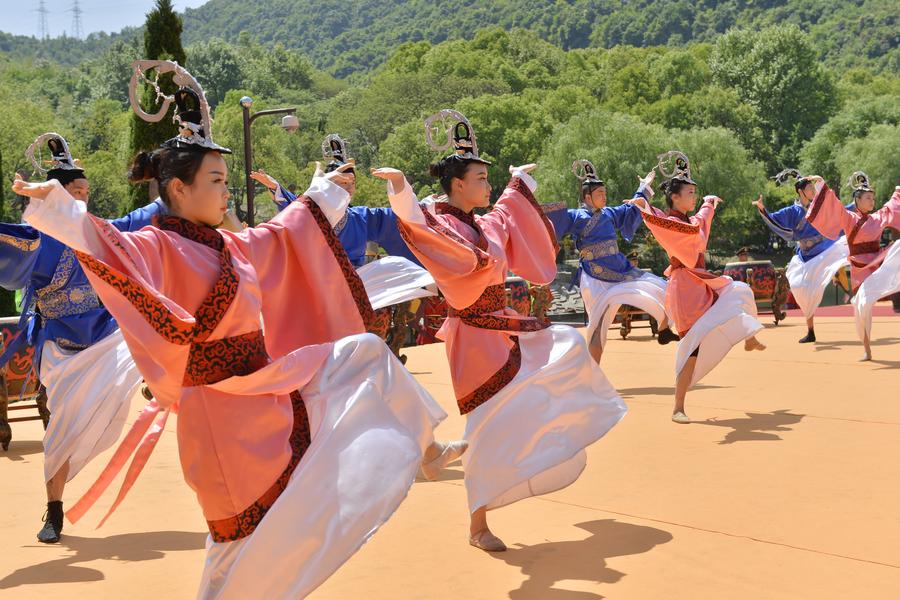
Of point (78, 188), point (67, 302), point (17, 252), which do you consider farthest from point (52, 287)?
point (78, 188)

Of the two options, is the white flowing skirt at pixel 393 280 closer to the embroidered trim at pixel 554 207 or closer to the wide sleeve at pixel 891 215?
the embroidered trim at pixel 554 207

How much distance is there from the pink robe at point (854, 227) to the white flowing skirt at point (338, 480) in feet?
32.7

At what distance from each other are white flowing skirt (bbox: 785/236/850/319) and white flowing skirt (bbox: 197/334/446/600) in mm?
10865

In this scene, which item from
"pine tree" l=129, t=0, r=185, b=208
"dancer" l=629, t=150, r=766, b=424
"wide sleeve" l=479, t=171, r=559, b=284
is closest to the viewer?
"wide sleeve" l=479, t=171, r=559, b=284

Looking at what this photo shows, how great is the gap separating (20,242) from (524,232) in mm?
2646

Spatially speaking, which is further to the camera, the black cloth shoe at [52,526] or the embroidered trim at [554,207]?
the embroidered trim at [554,207]

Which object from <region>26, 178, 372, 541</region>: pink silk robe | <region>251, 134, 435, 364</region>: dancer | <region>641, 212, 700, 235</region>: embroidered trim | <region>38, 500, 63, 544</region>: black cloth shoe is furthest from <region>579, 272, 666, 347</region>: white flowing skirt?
<region>26, 178, 372, 541</region>: pink silk robe

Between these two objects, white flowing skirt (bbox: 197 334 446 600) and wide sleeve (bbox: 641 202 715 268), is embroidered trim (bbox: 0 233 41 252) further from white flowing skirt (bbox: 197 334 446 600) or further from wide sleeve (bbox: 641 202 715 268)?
wide sleeve (bbox: 641 202 715 268)

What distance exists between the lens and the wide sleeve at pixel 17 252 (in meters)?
5.72

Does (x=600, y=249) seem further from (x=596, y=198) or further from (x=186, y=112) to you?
(x=186, y=112)

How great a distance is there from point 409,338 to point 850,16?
94.8 metres

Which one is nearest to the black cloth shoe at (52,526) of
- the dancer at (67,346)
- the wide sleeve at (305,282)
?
the dancer at (67,346)

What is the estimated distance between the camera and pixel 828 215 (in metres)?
12.4

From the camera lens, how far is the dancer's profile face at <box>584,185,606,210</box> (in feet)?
33.4
